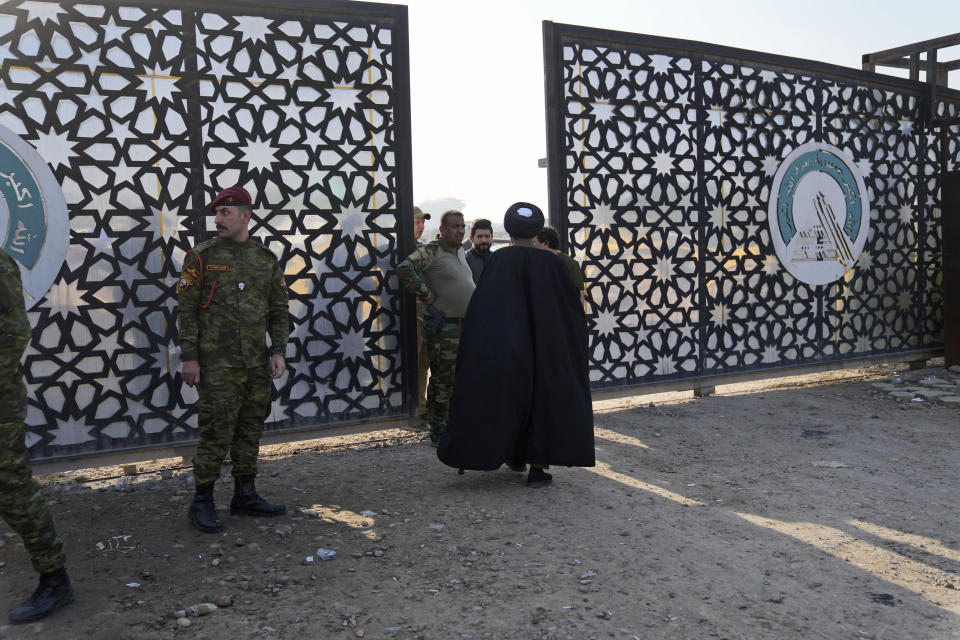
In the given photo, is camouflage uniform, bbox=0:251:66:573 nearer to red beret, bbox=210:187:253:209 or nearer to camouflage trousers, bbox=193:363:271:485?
camouflage trousers, bbox=193:363:271:485

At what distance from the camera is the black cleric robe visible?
412 cm

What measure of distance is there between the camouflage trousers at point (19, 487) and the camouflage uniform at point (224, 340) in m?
0.84

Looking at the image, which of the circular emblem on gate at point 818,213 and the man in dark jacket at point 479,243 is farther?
the circular emblem on gate at point 818,213

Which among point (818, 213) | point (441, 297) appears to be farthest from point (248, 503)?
point (818, 213)

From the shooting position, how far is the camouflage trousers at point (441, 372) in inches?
198

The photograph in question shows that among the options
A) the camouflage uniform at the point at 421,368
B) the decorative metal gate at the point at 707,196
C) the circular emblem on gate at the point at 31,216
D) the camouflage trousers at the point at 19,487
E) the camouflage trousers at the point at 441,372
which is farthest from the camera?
the decorative metal gate at the point at 707,196

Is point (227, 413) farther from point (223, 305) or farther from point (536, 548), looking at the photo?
point (536, 548)

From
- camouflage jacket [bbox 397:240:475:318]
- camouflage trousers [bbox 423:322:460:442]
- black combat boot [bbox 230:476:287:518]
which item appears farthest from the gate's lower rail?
black combat boot [bbox 230:476:287:518]

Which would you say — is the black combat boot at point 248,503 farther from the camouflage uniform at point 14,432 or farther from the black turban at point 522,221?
the black turban at point 522,221

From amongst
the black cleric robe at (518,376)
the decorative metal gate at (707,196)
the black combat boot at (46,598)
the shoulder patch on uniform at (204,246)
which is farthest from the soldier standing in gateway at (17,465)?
the decorative metal gate at (707,196)

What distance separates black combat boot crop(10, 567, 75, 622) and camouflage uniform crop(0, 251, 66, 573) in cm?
13

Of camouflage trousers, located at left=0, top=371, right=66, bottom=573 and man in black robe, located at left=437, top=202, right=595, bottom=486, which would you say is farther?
man in black robe, located at left=437, top=202, right=595, bottom=486

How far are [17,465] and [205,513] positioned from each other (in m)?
1.10

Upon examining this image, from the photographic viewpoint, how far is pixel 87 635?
263cm
